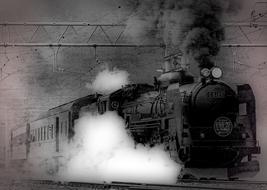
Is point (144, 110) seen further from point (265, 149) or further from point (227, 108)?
point (265, 149)

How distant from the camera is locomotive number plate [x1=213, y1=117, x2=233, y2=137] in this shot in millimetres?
4570

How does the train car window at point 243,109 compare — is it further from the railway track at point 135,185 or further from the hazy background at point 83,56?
the railway track at point 135,185

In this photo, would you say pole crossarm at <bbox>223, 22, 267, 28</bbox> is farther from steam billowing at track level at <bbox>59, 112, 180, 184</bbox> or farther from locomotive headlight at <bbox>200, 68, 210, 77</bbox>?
steam billowing at track level at <bbox>59, 112, 180, 184</bbox>

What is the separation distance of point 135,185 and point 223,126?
1099 mm

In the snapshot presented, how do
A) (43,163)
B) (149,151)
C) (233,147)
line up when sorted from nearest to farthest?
1. (233,147)
2. (149,151)
3. (43,163)

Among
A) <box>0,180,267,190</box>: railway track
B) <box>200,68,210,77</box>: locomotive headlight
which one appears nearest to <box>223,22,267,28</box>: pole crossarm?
<box>200,68,210,77</box>: locomotive headlight

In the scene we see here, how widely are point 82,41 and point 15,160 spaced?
1678mm

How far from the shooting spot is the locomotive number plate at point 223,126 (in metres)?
4.57

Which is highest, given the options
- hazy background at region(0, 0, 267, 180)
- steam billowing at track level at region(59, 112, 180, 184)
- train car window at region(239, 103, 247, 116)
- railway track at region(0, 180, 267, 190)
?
hazy background at region(0, 0, 267, 180)

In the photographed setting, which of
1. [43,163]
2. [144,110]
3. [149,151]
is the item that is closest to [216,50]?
[144,110]

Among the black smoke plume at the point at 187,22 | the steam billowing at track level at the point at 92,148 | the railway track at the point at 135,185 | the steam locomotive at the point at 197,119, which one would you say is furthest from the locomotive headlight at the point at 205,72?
the railway track at the point at 135,185

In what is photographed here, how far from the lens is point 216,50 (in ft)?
17.5

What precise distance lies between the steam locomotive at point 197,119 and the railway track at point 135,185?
0.32 m

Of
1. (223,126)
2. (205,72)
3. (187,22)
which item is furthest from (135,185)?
(187,22)
